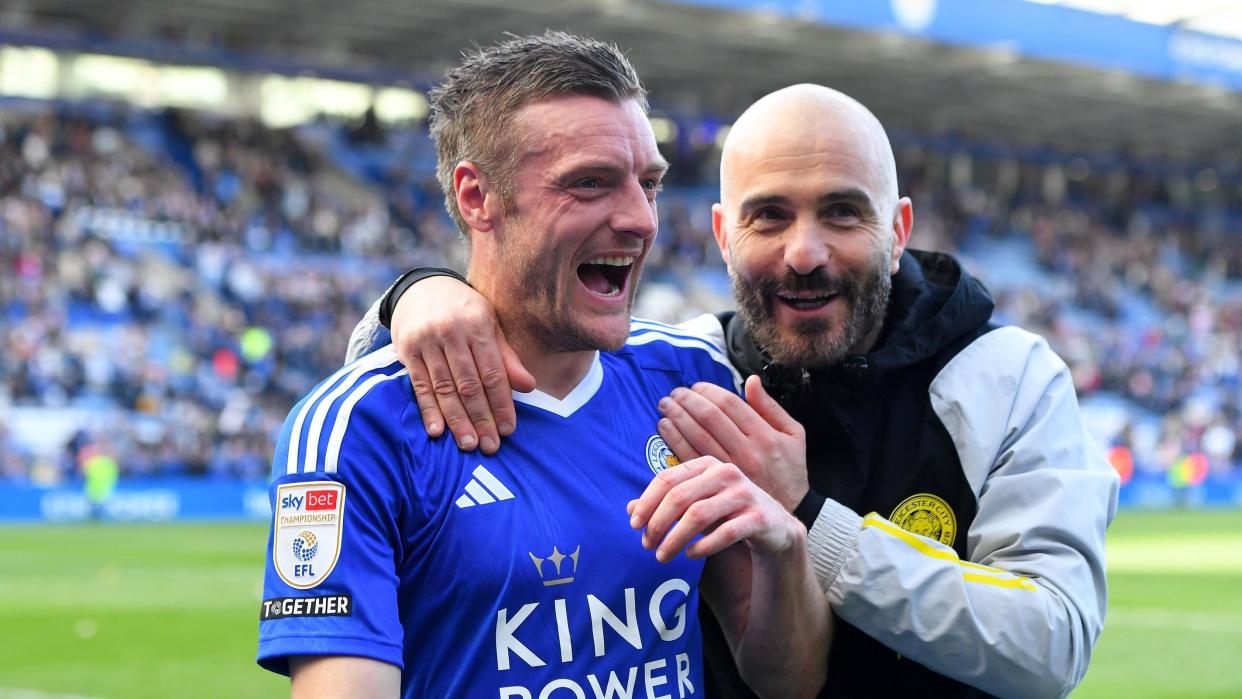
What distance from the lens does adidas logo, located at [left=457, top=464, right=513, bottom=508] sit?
102 inches

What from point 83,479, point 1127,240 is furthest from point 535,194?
point 1127,240

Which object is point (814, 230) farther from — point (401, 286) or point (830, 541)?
point (401, 286)

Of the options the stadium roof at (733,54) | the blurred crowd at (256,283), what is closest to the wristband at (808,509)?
the blurred crowd at (256,283)

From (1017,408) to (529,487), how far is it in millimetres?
1147

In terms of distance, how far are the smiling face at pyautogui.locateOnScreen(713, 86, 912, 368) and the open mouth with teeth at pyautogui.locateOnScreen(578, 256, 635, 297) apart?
53 cm

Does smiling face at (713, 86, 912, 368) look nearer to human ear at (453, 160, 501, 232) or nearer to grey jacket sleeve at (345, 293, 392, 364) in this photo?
human ear at (453, 160, 501, 232)

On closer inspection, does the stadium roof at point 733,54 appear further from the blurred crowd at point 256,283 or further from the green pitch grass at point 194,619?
the green pitch grass at point 194,619

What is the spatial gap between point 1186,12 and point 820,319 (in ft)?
121

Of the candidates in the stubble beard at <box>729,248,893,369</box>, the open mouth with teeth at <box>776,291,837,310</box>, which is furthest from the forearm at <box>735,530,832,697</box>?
the open mouth with teeth at <box>776,291,837,310</box>

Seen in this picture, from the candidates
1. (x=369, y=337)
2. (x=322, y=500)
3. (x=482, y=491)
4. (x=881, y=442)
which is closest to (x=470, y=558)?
(x=482, y=491)

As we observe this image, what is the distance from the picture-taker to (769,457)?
2863mm

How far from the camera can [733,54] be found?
1284 inches

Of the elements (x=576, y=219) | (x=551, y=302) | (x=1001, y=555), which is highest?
(x=576, y=219)

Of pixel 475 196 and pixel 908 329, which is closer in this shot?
pixel 475 196
